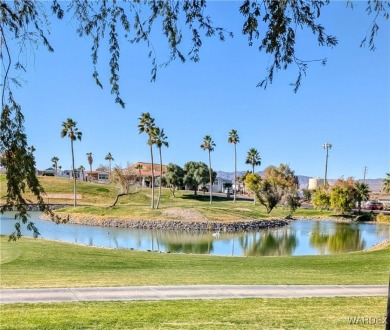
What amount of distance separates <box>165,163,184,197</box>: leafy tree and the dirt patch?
111ft

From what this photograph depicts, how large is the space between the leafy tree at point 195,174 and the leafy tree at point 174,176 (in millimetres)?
941

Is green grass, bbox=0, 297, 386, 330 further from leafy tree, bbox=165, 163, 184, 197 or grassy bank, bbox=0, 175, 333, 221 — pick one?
leafy tree, bbox=165, 163, 184, 197

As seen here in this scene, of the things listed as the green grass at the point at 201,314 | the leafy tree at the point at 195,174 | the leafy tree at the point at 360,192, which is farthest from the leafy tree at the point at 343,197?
the green grass at the point at 201,314

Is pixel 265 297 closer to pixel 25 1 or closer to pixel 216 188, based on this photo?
pixel 25 1

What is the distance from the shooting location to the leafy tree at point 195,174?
9144 cm

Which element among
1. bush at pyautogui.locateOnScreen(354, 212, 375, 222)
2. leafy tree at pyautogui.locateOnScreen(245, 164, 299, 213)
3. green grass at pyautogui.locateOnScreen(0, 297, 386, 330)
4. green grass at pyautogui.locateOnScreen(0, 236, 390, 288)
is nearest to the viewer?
green grass at pyautogui.locateOnScreen(0, 297, 386, 330)

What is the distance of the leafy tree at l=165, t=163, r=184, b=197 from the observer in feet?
296

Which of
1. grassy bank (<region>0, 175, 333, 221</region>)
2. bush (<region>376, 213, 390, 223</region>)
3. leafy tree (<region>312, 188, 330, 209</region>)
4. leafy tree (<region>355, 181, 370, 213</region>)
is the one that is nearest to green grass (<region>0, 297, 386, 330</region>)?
grassy bank (<region>0, 175, 333, 221</region>)

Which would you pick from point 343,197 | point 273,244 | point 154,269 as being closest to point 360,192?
point 343,197

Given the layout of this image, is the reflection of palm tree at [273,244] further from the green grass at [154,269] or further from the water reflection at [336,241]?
the green grass at [154,269]

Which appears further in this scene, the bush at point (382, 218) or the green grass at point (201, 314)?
the bush at point (382, 218)

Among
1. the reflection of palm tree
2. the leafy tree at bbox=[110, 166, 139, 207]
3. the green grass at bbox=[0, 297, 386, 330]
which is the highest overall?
the leafy tree at bbox=[110, 166, 139, 207]

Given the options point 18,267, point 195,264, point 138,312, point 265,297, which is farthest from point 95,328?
point 195,264

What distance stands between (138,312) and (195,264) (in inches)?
445
